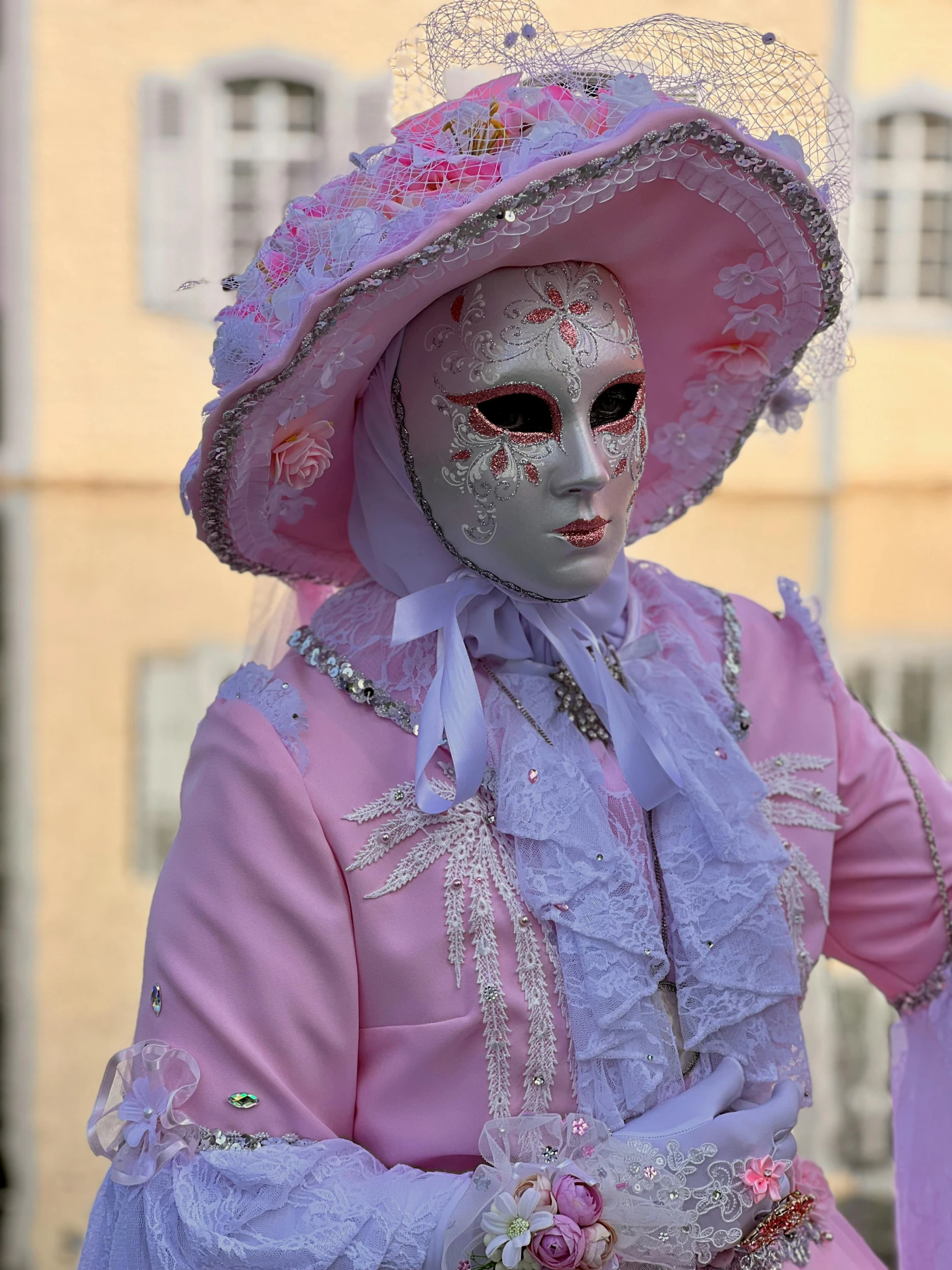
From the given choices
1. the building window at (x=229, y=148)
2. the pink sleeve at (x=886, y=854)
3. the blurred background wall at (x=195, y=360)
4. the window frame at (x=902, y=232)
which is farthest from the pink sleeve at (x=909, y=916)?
the window frame at (x=902, y=232)

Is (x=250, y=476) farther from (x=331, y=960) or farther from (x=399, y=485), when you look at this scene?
(x=331, y=960)

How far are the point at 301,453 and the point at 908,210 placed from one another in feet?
21.3

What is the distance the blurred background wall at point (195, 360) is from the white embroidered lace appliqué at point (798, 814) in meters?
→ 3.35

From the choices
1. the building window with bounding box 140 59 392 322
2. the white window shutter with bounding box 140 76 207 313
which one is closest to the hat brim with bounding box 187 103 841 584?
the building window with bounding box 140 59 392 322

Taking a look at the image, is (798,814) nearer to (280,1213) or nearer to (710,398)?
(710,398)

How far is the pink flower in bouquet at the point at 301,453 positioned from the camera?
50.7 inches

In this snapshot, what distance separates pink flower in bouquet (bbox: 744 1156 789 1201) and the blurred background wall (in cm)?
350

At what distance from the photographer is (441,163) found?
1.16 m

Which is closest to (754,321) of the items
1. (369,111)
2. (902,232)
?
(369,111)

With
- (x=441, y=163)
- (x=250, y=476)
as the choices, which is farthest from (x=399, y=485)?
(x=441, y=163)

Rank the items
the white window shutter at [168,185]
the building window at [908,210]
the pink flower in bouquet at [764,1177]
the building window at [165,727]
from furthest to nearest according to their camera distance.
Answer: the building window at [908,210] < the white window shutter at [168,185] < the building window at [165,727] < the pink flower in bouquet at [764,1177]

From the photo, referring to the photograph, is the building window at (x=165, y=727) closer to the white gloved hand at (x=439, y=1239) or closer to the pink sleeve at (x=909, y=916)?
the pink sleeve at (x=909, y=916)

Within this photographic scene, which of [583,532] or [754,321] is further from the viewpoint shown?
[754,321]

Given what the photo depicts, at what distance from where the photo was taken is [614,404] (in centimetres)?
131
